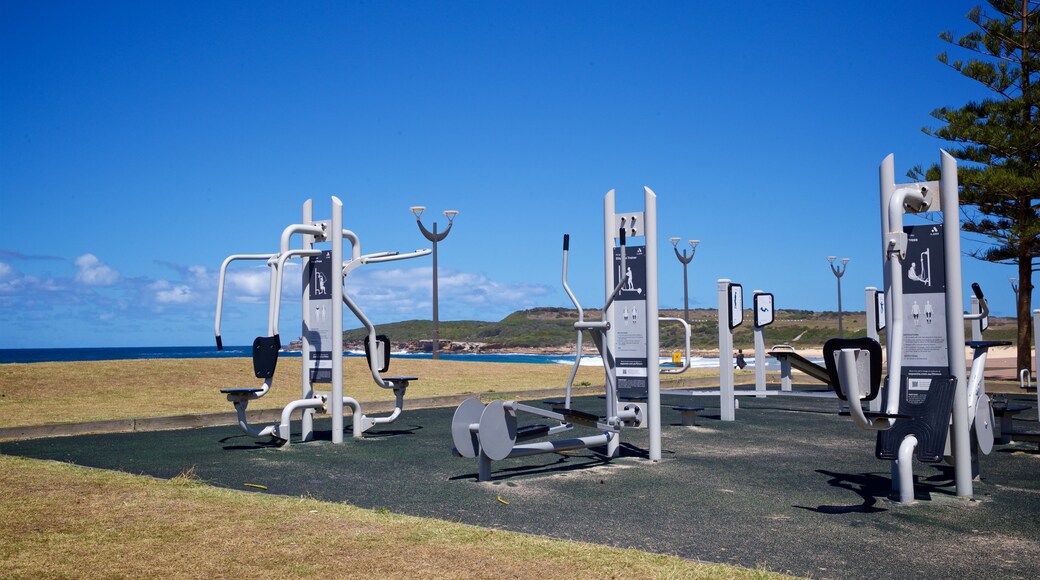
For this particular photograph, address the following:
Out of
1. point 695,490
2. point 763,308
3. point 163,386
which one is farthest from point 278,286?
point 163,386

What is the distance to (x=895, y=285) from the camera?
7.08 meters

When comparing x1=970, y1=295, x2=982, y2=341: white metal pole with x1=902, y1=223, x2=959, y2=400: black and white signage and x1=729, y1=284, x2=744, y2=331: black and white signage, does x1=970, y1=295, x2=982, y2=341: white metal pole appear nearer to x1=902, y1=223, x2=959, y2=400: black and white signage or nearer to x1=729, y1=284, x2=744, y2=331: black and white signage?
x1=729, y1=284, x2=744, y2=331: black and white signage

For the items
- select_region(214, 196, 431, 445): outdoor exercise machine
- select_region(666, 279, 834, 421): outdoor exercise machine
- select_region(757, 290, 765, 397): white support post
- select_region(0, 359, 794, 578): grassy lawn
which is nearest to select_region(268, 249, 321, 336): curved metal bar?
select_region(214, 196, 431, 445): outdoor exercise machine

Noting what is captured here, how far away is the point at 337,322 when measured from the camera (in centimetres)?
1070

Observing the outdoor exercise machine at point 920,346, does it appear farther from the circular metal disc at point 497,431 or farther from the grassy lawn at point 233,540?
the grassy lawn at point 233,540

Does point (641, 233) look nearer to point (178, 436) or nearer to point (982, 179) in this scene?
point (178, 436)

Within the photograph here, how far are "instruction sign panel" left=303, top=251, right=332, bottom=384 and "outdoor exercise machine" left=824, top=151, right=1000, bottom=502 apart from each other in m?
6.18

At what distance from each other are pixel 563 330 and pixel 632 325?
104 metres

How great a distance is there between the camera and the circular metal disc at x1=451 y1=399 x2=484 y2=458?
7727mm

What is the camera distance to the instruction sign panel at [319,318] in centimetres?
1101

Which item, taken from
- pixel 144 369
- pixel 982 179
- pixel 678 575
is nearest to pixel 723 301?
pixel 678 575

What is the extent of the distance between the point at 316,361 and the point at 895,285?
656 cm

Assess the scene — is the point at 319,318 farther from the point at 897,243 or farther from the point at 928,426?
the point at 928,426

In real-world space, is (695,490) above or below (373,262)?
below
